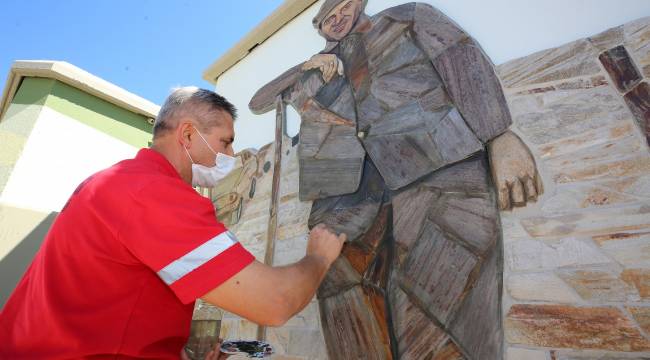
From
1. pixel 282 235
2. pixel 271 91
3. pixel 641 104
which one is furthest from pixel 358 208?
pixel 271 91

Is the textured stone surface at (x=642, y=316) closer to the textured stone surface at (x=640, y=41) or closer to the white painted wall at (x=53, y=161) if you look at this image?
the textured stone surface at (x=640, y=41)

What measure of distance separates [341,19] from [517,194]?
165 centimetres

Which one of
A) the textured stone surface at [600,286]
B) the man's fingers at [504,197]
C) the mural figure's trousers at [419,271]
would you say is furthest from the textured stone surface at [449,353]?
the man's fingers at [504,197]

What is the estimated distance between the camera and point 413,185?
6.44ft

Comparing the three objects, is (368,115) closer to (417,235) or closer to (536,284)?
(417,235)

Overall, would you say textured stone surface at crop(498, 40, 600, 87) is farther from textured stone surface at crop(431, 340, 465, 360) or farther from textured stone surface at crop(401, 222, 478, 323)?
textured stone surface at crop(431, 340, 465, 360)

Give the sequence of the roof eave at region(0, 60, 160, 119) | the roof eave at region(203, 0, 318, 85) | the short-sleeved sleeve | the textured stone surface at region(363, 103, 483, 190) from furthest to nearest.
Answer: the roof eave at region(0, 60, 160, 119) < the roof eave at region(203, 0, 318, 85) < the textured stone surface at region(363, 103, 483, 190) < the short-sleeved sleeve

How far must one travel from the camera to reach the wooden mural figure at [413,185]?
5.47 ft

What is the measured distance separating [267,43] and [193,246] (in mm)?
2897

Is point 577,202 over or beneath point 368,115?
beneath

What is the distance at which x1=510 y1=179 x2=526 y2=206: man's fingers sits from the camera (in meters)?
1.64

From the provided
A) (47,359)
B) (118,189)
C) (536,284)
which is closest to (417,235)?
(536,284)

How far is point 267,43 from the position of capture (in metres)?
3.70

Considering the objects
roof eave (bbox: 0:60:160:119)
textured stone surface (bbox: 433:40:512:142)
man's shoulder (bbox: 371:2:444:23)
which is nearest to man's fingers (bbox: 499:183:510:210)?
textured stone surface (bbox: 433:40:512:142)
